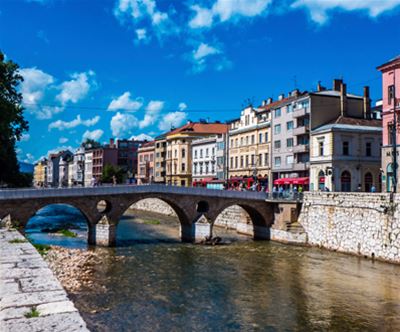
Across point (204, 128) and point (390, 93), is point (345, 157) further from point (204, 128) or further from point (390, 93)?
point (204, 128)

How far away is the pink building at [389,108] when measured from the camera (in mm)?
34781

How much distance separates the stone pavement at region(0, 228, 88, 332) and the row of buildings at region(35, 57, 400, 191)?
27.9 metres

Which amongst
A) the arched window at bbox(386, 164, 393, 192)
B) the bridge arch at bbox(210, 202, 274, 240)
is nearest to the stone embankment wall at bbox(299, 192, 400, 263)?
the bridge arch at bbox(210, 202, 274, 240)

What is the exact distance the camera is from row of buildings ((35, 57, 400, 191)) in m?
41.6

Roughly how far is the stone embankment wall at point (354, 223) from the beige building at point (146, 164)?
54.7 meters

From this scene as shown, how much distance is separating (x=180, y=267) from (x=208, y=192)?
13233mm

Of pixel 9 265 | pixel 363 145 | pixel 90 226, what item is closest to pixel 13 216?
pixel 90 226

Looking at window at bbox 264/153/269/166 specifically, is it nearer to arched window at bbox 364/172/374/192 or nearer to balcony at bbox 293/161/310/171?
balcony at bbox 293/161/310/171

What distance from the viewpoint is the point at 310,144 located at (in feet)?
155

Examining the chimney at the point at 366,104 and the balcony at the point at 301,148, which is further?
the chimney at the point at 366,104

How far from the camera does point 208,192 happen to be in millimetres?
38625

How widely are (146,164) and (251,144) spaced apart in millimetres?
38732

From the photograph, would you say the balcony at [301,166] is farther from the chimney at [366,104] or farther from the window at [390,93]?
the window at [390,93]

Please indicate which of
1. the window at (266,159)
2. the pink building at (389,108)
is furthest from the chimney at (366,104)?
the pink building at (389,108)
